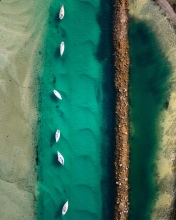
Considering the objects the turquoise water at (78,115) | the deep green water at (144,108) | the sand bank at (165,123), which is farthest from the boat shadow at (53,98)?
the sand bank at (165,123)

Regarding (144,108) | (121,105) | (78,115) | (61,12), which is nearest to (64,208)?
(78,115)

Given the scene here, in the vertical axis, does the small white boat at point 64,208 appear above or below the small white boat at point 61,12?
below

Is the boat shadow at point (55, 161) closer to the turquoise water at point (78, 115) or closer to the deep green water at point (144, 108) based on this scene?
the turquoise water at point (78, 115)

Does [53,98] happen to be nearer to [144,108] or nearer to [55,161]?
[55,161]

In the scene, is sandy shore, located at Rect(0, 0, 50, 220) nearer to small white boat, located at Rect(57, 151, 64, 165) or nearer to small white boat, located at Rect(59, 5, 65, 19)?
small white boat, located at Rect(59, 5, 65, 19)

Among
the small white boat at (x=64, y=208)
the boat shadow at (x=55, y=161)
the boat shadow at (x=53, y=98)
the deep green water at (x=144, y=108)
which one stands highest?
the deep green water at (x=144, y=108)

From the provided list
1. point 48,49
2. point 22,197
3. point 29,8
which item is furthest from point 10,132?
point 29,8

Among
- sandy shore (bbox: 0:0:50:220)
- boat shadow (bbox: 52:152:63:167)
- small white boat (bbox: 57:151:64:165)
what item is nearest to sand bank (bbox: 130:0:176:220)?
small white boat (bbox: 57:151:64:165)

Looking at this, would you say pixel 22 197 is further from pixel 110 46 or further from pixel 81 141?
pixel 110 46
